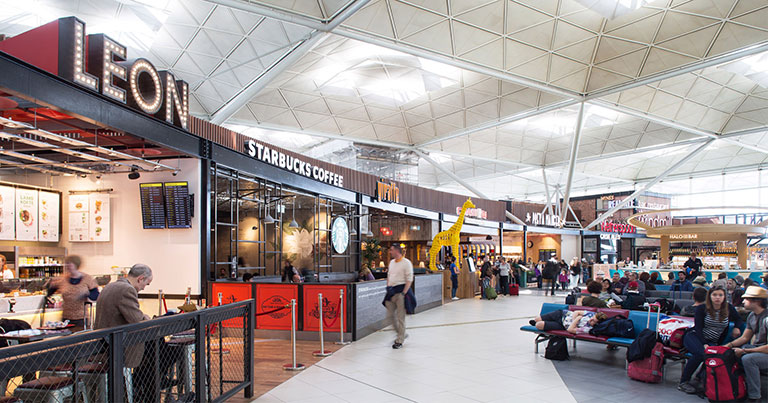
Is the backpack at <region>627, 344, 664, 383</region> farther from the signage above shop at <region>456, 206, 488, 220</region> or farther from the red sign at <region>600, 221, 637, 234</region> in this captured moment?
the red sign at <region>600, 221, 637, 234</region>

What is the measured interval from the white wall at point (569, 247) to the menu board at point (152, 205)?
30.6 meters

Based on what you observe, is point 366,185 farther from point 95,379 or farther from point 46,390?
point 46,390

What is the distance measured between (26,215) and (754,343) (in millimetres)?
12018

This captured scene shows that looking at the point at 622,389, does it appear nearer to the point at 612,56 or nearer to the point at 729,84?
the point at 612,56

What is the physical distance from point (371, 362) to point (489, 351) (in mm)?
2225

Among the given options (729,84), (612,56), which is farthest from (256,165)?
(729,84)

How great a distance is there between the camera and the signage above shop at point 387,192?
63.6 feet

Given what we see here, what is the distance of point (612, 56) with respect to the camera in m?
19.2

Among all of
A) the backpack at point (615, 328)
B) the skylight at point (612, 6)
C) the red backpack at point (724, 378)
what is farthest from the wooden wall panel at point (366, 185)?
the skylight at point (612, 6)

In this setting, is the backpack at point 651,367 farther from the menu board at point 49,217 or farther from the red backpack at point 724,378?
the menu board at point 49,217

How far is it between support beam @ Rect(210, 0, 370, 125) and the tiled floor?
912cm

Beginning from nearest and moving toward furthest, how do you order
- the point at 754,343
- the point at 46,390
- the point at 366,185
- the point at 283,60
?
the point at 46,390
the point at 754,343
the point at 283,60
the point at 366,185

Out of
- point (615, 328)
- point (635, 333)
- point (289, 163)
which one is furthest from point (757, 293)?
point (289, 163)

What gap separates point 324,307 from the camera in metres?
9.50
